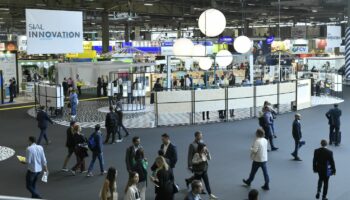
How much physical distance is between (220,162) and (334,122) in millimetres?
3863

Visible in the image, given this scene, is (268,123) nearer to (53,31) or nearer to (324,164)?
(324,164)

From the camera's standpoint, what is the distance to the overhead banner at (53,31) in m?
15.9

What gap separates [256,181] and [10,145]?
8144 millimetres

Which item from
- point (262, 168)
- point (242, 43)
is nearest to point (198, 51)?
point (242, 43)

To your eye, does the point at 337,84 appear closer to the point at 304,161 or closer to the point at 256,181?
the point at 304,161

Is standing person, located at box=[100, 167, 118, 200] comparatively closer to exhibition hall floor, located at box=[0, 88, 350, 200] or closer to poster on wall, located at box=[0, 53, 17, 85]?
exhibition hall floor, located at box=[0, 88, 350, 200]

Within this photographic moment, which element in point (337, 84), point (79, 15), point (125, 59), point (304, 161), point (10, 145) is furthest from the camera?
point (125, 59)

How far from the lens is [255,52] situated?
37719mm

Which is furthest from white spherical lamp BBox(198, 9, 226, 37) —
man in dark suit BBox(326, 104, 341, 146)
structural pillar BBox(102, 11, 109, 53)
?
structural pillar BBox(102, 11, 109, 53)

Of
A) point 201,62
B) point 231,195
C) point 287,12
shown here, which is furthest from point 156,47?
point 231,195

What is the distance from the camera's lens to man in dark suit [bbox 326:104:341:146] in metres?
13.4

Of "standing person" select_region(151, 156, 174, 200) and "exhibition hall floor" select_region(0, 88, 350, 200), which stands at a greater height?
"standing person" select_region(151, 156, 174, 200)

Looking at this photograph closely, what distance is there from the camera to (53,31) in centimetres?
1645

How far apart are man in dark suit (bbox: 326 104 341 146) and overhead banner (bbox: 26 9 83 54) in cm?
931
